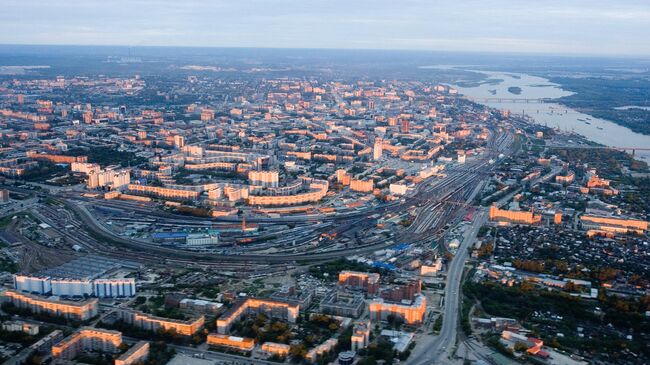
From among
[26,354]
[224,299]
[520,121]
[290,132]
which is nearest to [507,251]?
[224,299]

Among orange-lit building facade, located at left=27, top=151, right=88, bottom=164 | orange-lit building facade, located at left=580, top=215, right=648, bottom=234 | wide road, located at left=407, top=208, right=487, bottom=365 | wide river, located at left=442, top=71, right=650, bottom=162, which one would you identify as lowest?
wide road, located at left=407, top=208, right=487, bottom=365

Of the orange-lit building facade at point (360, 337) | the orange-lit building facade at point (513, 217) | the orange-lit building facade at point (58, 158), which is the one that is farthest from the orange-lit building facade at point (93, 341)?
the orange-lit building facade at point (58, 158)

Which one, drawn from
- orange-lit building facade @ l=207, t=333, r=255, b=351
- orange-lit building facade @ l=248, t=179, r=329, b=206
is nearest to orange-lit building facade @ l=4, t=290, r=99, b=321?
orange-lit building facade @ l=207, t=333, r=255, b=351

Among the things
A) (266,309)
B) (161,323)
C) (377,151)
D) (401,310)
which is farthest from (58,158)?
(401,310)

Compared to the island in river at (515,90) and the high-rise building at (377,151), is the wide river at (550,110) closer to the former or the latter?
the island in river at (515,90)

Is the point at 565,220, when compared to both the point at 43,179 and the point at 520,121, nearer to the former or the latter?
the point at 43,179

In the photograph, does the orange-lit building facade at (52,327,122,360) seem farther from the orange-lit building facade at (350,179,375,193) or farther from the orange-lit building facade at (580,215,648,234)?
the orange-lit building facade at (580,215,648,234)

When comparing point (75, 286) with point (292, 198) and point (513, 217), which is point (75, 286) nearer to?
point (292, 198)
